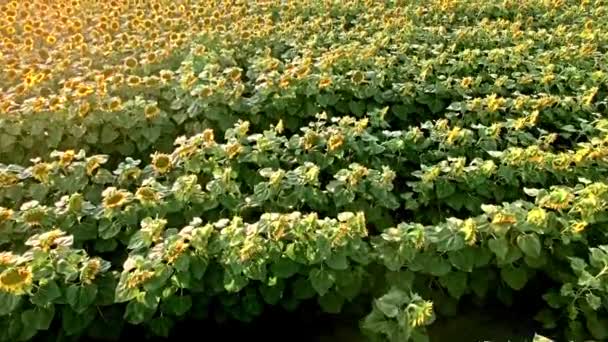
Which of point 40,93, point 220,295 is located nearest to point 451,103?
point 220,295

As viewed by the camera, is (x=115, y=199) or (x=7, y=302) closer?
(x=7, y=302)

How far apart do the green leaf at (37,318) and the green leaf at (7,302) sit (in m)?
0.08

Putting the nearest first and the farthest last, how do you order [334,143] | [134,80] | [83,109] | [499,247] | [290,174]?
[499,247]
[290,174]
[334,143]
[83,109]
[134,80]

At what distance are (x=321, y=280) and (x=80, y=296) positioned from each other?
91cm

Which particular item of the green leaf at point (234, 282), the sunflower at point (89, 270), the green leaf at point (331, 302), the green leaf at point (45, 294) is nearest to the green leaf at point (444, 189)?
the green leaf at point (331, 302)

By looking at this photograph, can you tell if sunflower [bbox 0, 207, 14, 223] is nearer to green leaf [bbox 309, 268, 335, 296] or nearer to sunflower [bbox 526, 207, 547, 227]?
green leaf [bbox 309, 268, 335, 296]

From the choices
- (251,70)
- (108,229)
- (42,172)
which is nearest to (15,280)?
(108,229)

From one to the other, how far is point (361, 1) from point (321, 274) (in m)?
4.29

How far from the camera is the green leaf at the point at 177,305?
248 cm

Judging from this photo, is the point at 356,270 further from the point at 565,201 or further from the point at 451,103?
the point at 451,103

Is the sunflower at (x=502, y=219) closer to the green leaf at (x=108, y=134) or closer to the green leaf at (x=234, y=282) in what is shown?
the green leaf at (x=234, y=282)

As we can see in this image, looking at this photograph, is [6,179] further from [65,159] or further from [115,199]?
[115,199]

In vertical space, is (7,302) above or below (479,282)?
above

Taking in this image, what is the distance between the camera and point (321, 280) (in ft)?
8.21
